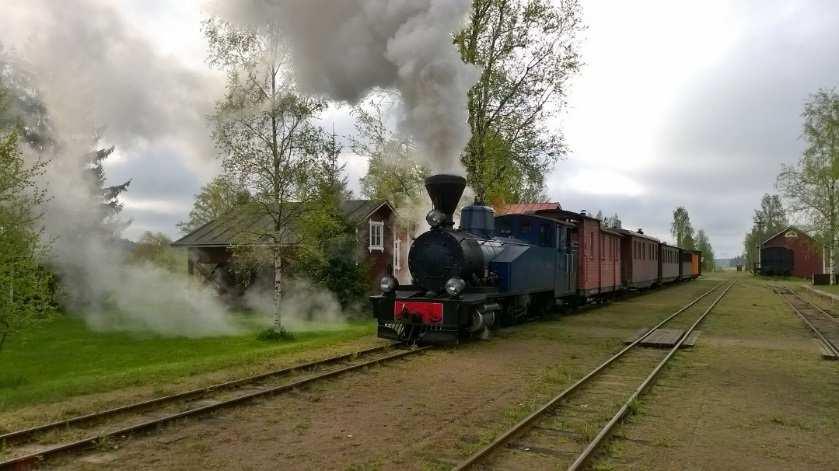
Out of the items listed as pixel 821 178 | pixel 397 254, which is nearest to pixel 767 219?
pixel 821 178

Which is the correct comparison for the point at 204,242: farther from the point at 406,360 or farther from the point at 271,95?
the point at 406,360

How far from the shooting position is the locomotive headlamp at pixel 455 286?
1097cm

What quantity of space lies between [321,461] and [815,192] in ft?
148

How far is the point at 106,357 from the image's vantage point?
12.9 m

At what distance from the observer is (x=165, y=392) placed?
7871mm

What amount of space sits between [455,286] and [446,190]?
1.82 m

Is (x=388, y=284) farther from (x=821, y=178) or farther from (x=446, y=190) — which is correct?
(x=821, y=178)

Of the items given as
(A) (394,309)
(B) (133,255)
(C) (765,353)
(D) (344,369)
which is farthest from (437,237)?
(B) (133,255)

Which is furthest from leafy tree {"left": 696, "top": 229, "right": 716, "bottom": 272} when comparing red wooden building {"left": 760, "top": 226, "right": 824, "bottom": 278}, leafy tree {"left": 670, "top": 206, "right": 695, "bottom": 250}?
red wooden building {"left": 760, "top": 226, "right": 824, "bottom": 278}

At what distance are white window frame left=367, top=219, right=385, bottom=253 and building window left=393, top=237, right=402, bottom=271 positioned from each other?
2.75 feet

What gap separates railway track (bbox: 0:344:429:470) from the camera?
5.41 meters

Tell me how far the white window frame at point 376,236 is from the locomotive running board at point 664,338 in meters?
13.6

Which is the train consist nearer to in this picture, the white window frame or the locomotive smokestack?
the locomotive smokestack

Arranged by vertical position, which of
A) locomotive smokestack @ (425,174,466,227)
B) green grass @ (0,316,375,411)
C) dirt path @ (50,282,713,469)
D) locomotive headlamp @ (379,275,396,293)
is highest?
locomotive smokestack @ (425,174,466,227)
